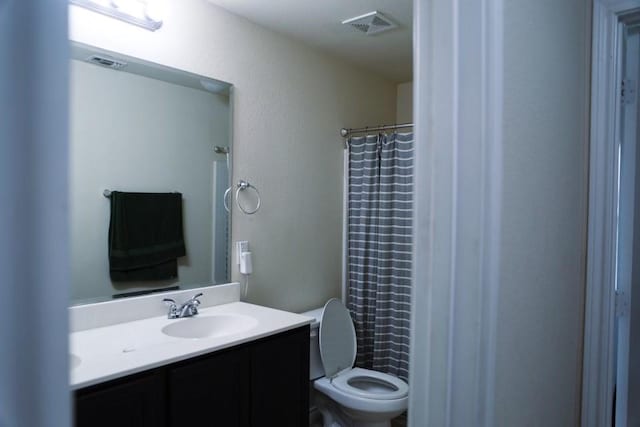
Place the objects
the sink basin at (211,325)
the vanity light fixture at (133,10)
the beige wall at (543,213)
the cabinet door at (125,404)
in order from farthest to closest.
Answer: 1. the sink basin at (211,325)
2. the vanity light fixture at (133,10)
3. the cabinet door at (125,404)
4. the beige wall at (543,213)

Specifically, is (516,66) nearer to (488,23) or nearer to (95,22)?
(488,23)

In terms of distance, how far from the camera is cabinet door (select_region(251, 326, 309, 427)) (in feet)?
5.62

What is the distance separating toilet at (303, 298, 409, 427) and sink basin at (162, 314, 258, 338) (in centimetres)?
56

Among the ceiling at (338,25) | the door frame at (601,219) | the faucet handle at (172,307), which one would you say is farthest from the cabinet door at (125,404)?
the ceiling at (338,25)

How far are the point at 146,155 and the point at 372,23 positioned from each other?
1.46 meters

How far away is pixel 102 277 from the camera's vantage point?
1808 mm

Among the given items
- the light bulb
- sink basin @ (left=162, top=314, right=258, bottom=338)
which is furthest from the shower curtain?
the light bulb

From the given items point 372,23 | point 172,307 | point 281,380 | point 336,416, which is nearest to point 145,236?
point 172,307

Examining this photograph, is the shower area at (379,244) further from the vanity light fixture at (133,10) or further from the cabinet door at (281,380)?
the vanity light fixture at (133,10)

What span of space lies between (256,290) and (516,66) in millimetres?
1900

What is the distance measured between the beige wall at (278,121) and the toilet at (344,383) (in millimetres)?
330

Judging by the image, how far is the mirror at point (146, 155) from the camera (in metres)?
1.74

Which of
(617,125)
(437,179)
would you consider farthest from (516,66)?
(617,125)

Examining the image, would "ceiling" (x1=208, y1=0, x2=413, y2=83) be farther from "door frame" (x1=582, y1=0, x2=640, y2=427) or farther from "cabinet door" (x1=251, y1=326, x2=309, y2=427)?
"cabinet door" (x1=251, y1=326, x2=309, y2=427)
